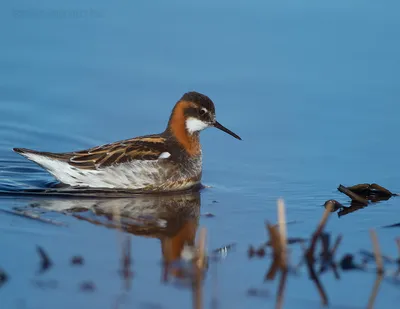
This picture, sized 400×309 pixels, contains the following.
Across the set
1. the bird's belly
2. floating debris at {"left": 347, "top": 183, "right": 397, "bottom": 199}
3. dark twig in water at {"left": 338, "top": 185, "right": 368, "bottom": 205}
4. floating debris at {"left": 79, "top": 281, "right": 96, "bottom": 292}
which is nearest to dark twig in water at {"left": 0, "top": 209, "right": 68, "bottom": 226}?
the bird's belly

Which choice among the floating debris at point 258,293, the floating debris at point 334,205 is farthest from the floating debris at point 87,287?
the floating debris at point 334,205

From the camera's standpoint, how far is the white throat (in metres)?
11.0

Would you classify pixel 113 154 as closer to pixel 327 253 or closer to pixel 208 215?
pixel 208 215

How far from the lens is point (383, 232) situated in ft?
28.6

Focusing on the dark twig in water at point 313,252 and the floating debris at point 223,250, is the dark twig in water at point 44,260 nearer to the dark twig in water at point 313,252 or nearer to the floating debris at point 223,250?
the floating debris at point 223,250

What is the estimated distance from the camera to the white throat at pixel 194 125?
435 inches

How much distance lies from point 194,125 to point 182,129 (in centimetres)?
15

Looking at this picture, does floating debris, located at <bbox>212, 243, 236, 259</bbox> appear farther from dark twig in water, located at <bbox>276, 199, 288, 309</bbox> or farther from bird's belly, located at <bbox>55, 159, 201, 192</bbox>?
bird's belly, located at <bbox>55, 159, 201, 192</bbox>

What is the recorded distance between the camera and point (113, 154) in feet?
34.9

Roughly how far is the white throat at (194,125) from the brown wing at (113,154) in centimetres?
52

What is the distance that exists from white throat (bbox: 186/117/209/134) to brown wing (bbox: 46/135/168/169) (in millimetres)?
515

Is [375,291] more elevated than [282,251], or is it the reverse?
[282,251]

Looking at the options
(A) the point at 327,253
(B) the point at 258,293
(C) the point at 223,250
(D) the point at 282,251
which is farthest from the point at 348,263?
(C) the point at 223,250

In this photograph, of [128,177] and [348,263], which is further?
[128,177]
